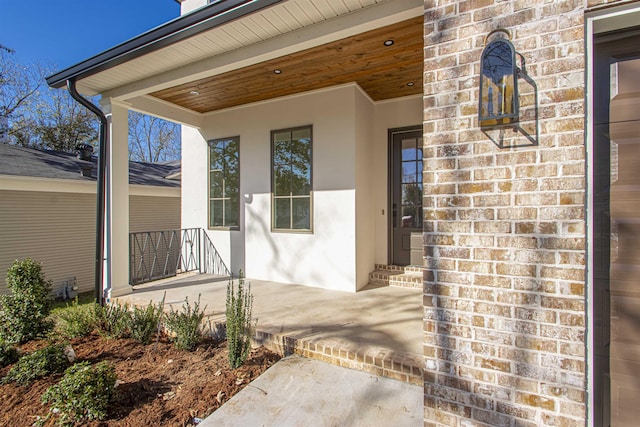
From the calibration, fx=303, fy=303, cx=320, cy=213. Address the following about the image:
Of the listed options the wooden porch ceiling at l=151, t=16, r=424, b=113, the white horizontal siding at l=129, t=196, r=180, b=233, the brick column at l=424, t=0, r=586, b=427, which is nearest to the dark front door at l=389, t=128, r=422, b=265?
the wooden porch ceiling at l=151, t=16, r=424, b=113

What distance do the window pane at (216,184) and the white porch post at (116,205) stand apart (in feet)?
5.07

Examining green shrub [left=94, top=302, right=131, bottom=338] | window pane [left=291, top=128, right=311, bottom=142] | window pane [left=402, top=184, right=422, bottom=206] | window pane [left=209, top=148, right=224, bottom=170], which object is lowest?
green shrub [left=94, top=302, right=131, bottom=338]

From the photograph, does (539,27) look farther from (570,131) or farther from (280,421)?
(280,421)

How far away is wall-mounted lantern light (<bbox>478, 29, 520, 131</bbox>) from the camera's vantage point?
1419mm

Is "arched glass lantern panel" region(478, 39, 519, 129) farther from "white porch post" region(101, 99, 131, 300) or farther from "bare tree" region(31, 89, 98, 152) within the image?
"bare tree" region(31, 89, 98, 152)

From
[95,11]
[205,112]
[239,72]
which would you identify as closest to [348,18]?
[239,72]

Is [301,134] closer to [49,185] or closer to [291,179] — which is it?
[291,179]

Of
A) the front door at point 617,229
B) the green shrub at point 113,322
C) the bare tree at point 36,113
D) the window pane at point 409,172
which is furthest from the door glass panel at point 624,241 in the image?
the bare tree at point 36,113

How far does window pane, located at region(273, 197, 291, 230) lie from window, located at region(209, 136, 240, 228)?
32.6 inches

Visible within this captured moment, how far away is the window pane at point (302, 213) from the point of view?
4.72 m

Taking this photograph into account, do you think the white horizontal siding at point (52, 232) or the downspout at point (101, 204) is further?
the white horizontal siding at point (52, 232)

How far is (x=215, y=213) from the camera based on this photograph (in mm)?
5711

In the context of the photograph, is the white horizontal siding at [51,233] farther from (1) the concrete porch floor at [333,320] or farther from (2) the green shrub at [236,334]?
(2) the green shrub at [236,334]

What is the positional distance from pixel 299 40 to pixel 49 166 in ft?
22.1
